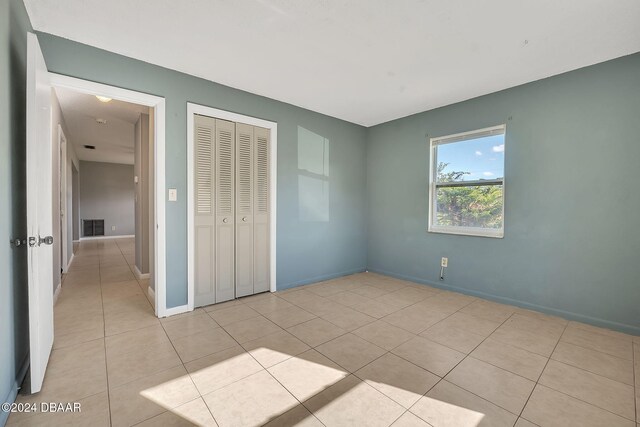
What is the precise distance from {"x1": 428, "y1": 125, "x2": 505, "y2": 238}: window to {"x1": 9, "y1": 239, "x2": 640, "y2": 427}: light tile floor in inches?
42.3

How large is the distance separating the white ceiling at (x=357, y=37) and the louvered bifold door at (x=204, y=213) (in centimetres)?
63

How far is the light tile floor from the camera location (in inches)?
61.3

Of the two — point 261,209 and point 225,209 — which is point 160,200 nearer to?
point 225,209

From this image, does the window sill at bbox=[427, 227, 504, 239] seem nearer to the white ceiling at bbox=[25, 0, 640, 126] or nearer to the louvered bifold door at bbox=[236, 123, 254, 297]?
the white ceiling at bbox=[25, 0, 640, 126]

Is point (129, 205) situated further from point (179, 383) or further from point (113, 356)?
point (179, 383)

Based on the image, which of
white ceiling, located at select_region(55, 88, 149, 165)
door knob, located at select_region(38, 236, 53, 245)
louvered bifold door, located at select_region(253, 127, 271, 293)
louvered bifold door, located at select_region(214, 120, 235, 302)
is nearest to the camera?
door knob, located at select_region(38, 236, 53, 245)

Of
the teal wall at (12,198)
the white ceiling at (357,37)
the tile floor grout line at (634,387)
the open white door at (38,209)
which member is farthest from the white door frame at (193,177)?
the tile floor grout line at (634,387)

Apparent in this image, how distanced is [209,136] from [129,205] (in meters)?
8.61

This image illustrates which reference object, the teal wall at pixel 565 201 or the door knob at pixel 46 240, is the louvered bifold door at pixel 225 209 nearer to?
the door knob at pixel 46 240

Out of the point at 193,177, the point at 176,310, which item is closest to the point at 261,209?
the point at 193,177

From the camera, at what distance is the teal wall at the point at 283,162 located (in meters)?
2.52

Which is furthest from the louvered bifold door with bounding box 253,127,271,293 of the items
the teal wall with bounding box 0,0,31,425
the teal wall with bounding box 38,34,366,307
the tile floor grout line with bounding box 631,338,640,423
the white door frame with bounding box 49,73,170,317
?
the tile floor grout line with bounding box 631,338,640,423

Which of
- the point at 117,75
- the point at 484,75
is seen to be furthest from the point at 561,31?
the point at 117,75

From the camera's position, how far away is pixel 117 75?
101 inches
